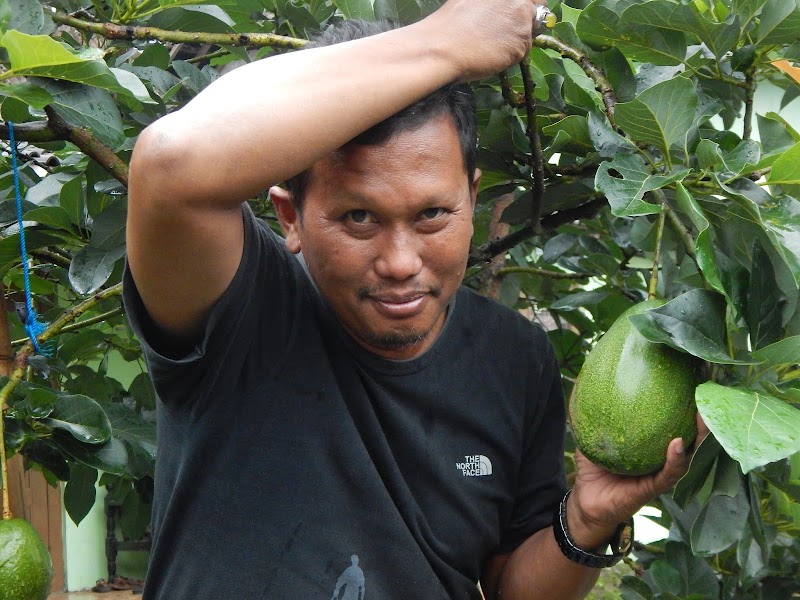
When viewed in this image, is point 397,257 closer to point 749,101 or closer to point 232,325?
point 232,325

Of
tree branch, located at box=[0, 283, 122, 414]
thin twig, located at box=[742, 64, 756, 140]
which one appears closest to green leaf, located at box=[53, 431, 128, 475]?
tree branch, located at box=[0, 283, 122, 414]

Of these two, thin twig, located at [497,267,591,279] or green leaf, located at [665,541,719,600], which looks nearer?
green leaf, located at [665,541,719,600]

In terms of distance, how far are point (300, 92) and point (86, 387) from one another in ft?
4.28

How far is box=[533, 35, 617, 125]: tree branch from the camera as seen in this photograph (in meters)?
1.48

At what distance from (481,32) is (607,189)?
0.86 ft

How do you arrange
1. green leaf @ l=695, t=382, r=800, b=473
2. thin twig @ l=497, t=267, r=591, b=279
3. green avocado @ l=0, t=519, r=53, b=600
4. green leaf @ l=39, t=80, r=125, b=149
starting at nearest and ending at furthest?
green leaf @ l=695, t=382, r=800, b=473 → green leaf @ l=39, t=80, r=125, b=149 → green avocado @ l=0, t=519, r=53, b=600 → thin twig @ l=497, t=267, r=591, b=279

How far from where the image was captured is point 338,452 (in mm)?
1421

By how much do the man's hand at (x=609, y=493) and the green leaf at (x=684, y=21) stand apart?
24.0 inches

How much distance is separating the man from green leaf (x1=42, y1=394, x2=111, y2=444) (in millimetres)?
212

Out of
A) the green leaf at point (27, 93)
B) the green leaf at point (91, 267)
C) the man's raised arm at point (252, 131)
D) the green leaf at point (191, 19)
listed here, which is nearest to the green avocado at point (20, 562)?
the green leaf at point (91, 267)

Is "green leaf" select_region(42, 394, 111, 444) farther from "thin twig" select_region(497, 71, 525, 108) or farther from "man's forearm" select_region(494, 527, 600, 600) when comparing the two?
"thin twig" select_region(497, 71, 525, 108)

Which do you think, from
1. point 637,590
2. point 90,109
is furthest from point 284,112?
point 637,590

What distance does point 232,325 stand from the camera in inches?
51.0

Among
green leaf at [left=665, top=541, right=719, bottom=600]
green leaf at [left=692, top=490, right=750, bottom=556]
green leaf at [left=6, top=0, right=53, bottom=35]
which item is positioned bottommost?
green leaf at [left=665, top=541, right=719, bottom=600]
